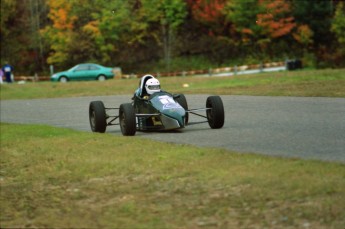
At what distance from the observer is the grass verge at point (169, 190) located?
8781mm

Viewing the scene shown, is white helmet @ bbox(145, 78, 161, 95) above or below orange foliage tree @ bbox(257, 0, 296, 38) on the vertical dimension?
below

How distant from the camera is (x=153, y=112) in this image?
17.9 meters

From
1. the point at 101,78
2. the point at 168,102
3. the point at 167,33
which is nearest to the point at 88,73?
the point at 101,78

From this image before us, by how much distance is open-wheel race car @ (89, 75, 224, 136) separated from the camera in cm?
1739

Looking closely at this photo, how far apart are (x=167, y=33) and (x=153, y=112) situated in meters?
54.7

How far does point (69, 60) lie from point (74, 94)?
1149 inches

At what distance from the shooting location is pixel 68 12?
58.0 m

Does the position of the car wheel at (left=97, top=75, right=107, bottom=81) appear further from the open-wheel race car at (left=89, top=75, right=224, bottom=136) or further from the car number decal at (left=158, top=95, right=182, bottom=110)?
the car number decal at (left=158, top=95, right=182, bottom=110)

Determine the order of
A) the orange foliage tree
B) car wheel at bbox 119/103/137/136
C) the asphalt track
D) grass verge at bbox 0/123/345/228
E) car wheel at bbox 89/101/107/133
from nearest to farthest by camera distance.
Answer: grass verge at bbox 0/123/345/228 → the asphalt track → car wheel at bbox 119/103/137/136 → car wheel at bbox 89/101/107/133 → the orange foliage tree

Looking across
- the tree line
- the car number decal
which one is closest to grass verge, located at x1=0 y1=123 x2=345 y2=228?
the car number decal

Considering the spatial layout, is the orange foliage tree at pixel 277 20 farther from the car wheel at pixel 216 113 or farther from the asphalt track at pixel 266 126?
the car wheel at pixel 216 113

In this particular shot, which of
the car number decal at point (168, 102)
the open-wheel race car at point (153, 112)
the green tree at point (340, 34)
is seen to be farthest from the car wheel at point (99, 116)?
the green tree at point (340, 34)

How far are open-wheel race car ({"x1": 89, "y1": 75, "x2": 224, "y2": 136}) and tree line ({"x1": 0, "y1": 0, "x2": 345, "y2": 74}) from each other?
1214 inches

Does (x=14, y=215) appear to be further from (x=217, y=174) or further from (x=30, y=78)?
(x=30, y=78)
